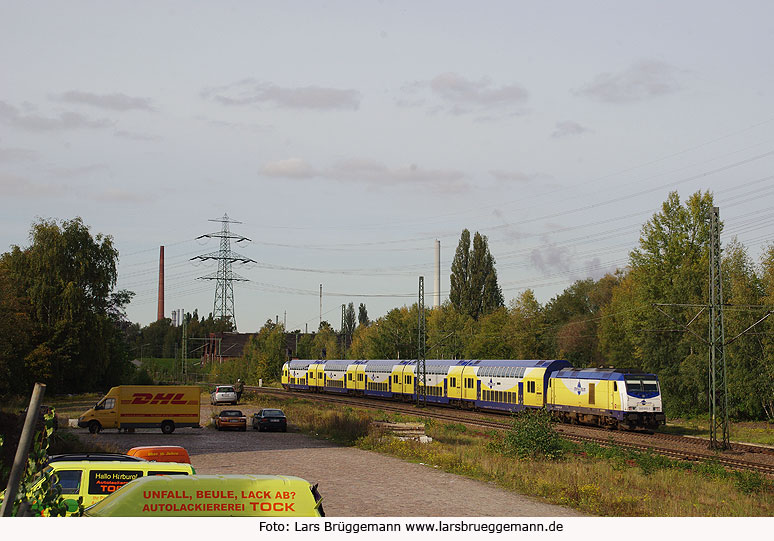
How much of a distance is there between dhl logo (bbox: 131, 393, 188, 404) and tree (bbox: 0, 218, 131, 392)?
28780mm

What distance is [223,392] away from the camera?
66.5 meters

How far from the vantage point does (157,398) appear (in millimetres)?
41000

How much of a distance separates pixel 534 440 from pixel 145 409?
21.6 meters

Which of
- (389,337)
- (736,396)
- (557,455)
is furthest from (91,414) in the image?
(389,337)

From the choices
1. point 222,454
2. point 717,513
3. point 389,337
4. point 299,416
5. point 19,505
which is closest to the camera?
point 19,505

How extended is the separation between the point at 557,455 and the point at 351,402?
40830 mm

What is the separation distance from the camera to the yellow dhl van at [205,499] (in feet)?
29.6

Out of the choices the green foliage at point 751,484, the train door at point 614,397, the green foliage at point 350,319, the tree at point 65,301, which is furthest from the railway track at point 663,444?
the green foliage at point 350,319

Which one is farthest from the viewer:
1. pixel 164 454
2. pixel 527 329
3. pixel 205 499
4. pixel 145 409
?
pixel 527 329

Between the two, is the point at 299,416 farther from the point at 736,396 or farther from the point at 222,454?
the point at 736,396

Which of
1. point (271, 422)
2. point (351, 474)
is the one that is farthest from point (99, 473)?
point (271, 422)

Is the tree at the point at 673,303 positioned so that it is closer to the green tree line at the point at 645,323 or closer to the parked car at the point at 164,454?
the green tree line at the point at 645,323

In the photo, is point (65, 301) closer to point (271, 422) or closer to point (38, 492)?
point (271, 422)

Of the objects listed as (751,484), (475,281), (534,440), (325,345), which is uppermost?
(475,281)
